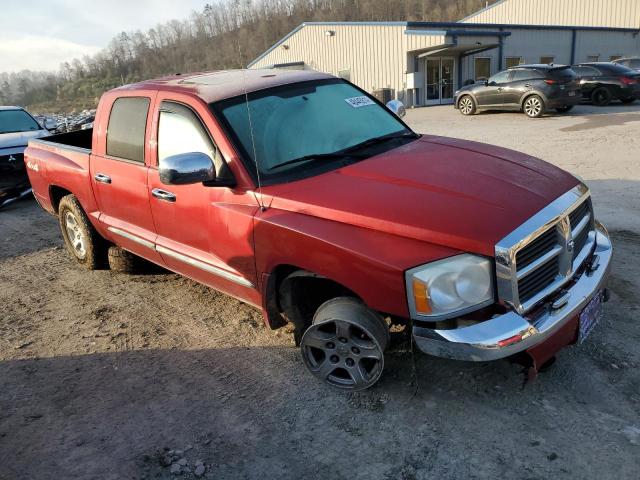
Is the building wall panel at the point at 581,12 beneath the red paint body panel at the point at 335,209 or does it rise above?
above

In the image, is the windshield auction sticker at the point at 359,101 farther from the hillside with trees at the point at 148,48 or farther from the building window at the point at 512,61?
the hillside with trees at the point at 148,48

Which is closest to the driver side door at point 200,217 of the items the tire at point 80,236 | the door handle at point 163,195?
the door handle at point 163,195

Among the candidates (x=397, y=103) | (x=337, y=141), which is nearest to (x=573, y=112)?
(x=397, y=103)

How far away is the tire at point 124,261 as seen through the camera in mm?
5222

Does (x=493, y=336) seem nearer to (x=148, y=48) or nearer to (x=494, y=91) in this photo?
(x=494, y=91)

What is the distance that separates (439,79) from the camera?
2628 centimetres

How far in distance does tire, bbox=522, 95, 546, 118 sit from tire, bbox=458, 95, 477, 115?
7.12 ft

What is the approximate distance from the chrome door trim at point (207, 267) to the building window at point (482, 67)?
2625cm

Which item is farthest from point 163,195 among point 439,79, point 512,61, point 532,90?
point 512,61

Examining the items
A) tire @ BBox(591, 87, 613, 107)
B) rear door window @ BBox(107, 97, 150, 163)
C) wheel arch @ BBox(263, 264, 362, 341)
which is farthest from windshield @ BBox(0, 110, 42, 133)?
tire @ BBox(591, 87, 613, 107)

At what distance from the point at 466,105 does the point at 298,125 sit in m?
16.5

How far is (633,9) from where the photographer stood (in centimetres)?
3647

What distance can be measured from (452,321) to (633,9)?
43.5 metres

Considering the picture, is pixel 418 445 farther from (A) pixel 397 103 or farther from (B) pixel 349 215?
(A) pixel 397 103
